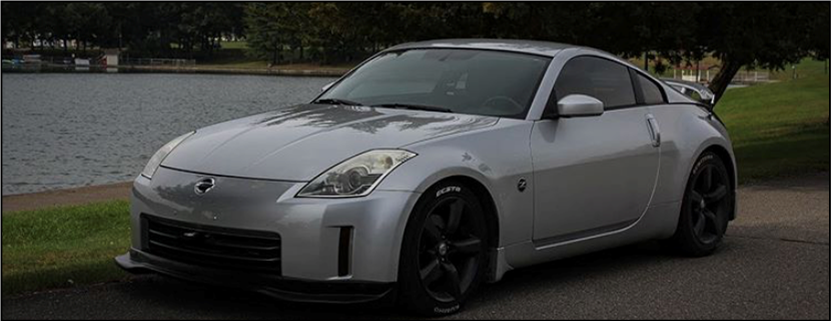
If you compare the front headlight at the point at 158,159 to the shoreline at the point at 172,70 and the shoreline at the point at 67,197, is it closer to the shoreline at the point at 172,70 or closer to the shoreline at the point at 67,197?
the shoreline at the point at 67,197

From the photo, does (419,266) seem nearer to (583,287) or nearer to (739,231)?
(583,287)

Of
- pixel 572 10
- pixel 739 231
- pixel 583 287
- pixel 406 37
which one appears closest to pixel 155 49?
pixel 406 37

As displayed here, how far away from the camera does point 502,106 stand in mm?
6359

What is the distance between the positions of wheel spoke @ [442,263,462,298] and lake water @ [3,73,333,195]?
7.05 m

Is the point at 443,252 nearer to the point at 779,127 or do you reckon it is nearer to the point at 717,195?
the point at 717,195

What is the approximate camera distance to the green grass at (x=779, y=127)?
1452cm

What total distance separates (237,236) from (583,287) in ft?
7.05

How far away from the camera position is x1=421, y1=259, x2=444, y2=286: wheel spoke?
17.9 feet

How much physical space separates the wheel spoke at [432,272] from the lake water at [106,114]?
707 cm

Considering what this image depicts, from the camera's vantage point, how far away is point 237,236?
17.1 feet

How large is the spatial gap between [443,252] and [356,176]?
24.3 inches

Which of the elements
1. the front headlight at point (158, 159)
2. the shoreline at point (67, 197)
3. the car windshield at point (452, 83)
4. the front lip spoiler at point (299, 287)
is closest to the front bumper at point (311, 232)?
the front lip spoiler at point (299, 287)

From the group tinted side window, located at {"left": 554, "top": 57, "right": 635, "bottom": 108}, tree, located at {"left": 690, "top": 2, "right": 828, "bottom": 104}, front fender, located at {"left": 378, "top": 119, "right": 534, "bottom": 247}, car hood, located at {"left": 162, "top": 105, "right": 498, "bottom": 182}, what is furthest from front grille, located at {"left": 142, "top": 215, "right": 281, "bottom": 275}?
tree, located at {"left": 690, "top": 2, "right": 828, "bottom": 104}

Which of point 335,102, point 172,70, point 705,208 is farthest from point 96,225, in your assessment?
point 172,70
